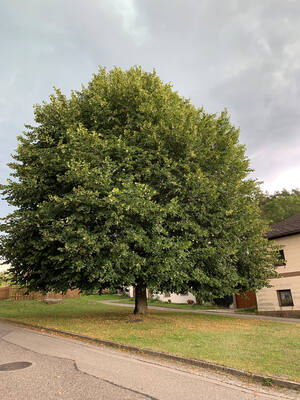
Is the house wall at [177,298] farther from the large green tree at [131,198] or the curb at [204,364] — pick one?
the curb at [204,364]

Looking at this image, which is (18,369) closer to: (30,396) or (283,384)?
(30,396)

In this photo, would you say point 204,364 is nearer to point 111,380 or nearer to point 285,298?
point 111,380

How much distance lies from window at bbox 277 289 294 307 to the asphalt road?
17.6 meters

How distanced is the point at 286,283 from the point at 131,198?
16.5m

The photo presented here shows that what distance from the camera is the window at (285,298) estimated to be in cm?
2152

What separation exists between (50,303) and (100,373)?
23590 mm

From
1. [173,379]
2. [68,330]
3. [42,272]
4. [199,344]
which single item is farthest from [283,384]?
[42,272]

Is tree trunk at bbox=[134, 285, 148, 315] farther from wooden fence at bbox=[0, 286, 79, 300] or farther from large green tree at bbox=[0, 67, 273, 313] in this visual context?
wooden fence at bbox=[0, 286, 79, 300]

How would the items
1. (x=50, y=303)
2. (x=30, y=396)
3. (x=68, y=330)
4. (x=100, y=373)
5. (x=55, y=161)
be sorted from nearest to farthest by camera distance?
1. (x=30, y=396)
2. (x=100, y=373)
3. (x=68, y=330)
4. (x=55, y=161)
5. (x=50, y=303)

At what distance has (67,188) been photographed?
570 inches

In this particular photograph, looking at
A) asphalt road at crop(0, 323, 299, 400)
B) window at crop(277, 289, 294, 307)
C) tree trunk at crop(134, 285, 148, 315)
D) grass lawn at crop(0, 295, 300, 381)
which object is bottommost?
asphalt road at crop(0, 323, 299, 400)

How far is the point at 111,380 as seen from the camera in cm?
594

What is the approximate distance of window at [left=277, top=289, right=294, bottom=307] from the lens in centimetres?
2152

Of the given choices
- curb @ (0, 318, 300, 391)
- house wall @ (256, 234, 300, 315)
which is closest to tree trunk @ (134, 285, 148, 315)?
curb @ (0, 318, 300, 391)
